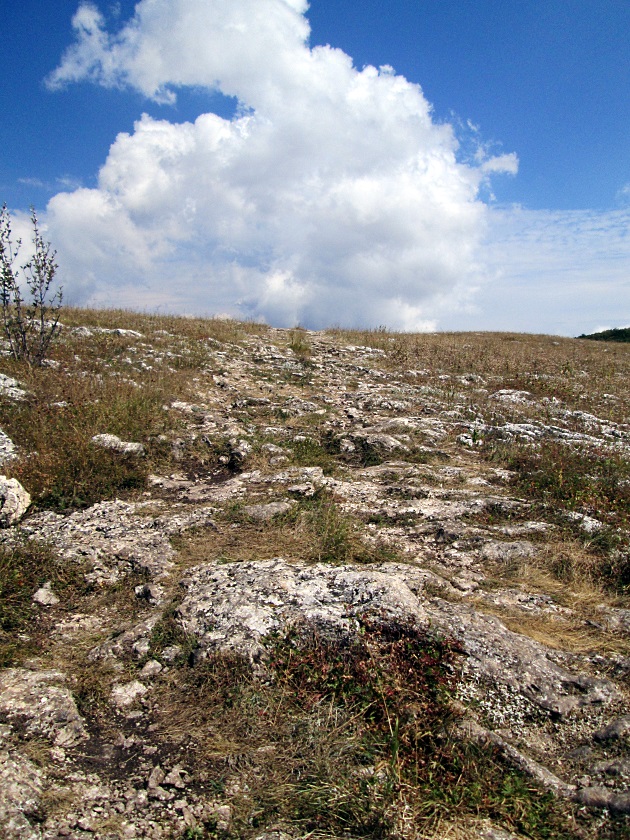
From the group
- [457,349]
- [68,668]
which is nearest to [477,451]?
[68,668]

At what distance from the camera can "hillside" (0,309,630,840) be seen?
3041 mm

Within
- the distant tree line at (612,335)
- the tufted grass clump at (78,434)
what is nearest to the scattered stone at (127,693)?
the tufted grass clump at (78,434)

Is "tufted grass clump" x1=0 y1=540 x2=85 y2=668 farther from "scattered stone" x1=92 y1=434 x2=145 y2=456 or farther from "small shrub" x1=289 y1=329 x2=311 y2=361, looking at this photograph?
"small shrub" x1=289 y1=329 x2=311 y2=361

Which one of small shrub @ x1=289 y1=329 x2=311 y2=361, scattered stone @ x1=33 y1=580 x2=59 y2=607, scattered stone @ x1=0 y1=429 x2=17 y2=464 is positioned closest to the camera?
scattered stone @ x1=33 y1=580 x2=59 y2=607

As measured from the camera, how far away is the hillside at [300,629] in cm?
304

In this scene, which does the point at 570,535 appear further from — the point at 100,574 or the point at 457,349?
the point at 457,349

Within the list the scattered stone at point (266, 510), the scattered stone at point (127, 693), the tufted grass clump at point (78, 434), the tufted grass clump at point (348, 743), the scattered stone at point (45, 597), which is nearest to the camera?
the tufted grass clump at point (348, 743)

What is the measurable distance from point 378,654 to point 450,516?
3185mm

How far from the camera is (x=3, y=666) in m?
3.92

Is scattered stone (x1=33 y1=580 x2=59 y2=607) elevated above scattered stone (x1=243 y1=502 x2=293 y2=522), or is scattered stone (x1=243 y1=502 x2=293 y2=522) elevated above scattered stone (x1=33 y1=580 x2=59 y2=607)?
→ scattered stone (x1=243 y1=502 x2=293 y2=522)

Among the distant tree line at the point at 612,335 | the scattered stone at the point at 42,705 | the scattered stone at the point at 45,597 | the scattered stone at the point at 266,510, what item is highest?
the distant tree line at the point at 612,335

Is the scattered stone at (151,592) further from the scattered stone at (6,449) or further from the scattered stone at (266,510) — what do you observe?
the scattered stone at (6,449)

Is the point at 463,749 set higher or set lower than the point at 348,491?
lower

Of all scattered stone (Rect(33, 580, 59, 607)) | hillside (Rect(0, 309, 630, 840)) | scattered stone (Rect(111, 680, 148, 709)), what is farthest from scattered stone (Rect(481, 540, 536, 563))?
scattered stone (Rect(33, 580, 59, 607))
